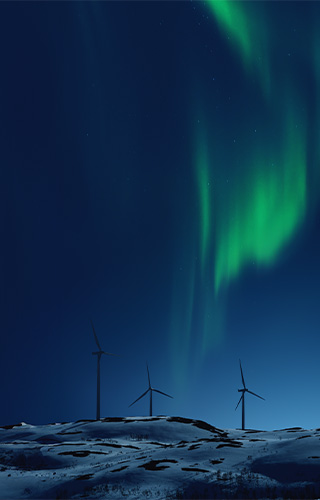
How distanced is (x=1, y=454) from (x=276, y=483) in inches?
1788

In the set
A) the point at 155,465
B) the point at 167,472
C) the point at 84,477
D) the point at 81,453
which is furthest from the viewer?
the point at 81,453

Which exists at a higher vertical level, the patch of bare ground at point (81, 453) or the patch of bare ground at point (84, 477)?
the patch of bare ground at point (81, 453)

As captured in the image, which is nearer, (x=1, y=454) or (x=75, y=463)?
(x=75, y=463)

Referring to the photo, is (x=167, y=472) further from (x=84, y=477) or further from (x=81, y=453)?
(x=81, y=453)

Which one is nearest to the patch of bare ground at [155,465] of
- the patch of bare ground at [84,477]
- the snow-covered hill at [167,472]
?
the snow-covered hill at [167,472]

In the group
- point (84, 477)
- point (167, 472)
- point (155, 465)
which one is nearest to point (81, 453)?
point (155, 465)

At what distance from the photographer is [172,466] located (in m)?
51.0

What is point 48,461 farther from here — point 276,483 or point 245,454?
point 276,483

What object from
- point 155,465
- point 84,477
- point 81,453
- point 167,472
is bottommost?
point 84,477

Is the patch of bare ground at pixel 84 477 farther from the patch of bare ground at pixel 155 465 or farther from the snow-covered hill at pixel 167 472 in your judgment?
the patch of bare ground at pixel 155 465

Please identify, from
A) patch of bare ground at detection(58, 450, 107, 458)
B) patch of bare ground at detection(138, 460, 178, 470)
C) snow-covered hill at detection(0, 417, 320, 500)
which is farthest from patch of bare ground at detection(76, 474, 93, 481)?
patch of bare ground at detection(58, 450, 107, 458)

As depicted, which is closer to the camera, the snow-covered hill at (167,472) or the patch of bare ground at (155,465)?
the snow-covered hill at (167,472)

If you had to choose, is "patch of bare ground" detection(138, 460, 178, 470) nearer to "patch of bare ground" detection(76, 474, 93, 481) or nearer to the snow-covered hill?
the snow-covered hill

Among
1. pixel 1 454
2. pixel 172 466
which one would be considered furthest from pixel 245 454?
pixel 1 454
